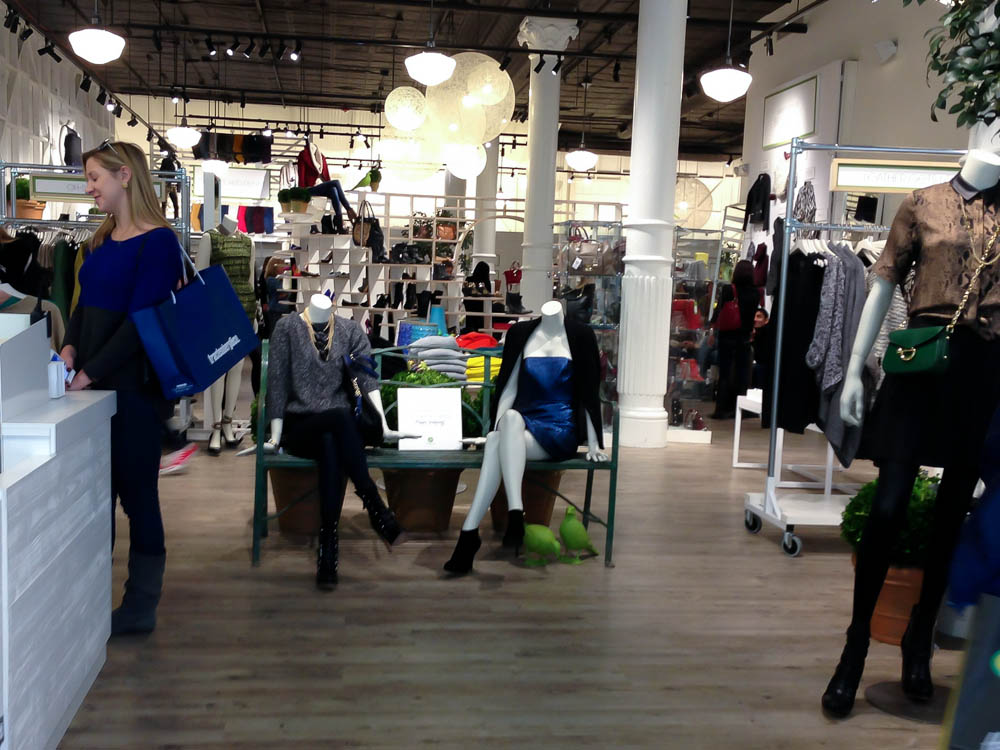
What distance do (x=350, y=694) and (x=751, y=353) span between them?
6.94 metres

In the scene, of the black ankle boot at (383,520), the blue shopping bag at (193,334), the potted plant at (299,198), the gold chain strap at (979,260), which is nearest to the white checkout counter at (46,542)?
the blue shopping bag at (193,334)

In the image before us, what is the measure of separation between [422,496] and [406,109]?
6.46 meters

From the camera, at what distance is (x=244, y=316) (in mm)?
3143

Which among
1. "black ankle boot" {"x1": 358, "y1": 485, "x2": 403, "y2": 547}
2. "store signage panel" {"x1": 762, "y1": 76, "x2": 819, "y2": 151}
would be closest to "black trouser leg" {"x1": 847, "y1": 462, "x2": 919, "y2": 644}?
"black ankle boot" {"x1": 358, "y1": 485, "x2": 403, "y2": 547}

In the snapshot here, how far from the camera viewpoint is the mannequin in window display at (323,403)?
12.9 feet

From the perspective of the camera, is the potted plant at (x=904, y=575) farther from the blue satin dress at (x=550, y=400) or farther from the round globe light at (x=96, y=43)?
the round globe light at (x=96, y=43)

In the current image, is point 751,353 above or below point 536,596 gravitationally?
above

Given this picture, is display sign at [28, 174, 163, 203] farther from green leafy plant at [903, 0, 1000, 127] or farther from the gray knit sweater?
green leafy plant at [903, 0, 1000, 127]

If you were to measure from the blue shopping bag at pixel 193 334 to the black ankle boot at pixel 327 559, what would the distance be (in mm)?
1001

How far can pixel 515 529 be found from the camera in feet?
13.4

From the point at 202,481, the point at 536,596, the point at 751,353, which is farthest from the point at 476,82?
the point at 536,596

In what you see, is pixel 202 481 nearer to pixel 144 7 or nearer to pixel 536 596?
pixel 536 596

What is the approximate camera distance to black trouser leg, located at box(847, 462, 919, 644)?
2623 millimetres

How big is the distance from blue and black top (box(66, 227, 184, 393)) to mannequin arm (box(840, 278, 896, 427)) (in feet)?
6.91
